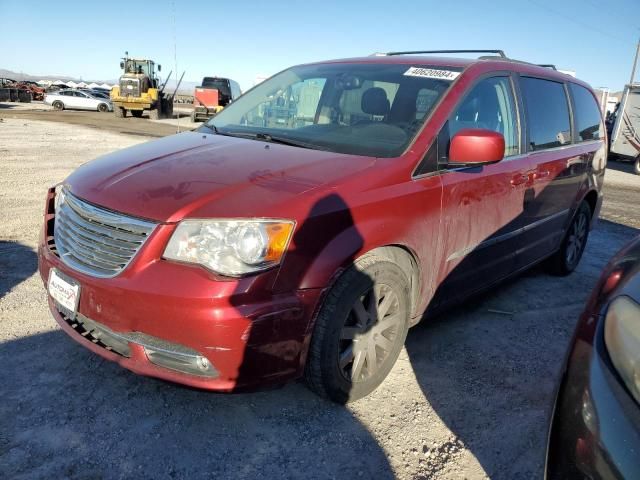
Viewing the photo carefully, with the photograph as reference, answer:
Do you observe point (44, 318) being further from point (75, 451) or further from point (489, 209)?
point (489, 209)

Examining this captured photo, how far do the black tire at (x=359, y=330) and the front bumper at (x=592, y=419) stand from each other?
1003 millimetres

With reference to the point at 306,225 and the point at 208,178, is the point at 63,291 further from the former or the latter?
the point at 306,225

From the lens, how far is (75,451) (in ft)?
7.23

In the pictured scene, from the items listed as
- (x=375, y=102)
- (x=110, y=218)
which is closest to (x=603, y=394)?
(x=110, y=218)

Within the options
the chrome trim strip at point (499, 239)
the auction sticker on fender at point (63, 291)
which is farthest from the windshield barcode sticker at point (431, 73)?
the auction sticker on fender at point (63, 291)

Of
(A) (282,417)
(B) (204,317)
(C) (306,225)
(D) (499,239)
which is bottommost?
(A) (282,417)

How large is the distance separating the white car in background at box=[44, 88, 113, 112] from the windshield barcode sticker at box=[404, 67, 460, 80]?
35.9 metres

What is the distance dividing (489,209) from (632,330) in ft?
6.31

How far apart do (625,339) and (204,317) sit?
1.45 m

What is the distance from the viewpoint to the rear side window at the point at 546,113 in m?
3.80

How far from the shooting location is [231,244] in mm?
2117

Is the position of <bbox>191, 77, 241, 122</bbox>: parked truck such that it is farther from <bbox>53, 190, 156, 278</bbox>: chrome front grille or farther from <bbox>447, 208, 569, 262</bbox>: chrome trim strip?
<bbox>53, 190, 156, 278</bbox>: chrome front grille

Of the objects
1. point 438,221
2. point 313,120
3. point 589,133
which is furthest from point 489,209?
point 589,133

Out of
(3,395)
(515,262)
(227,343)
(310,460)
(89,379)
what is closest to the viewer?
(227,343)
